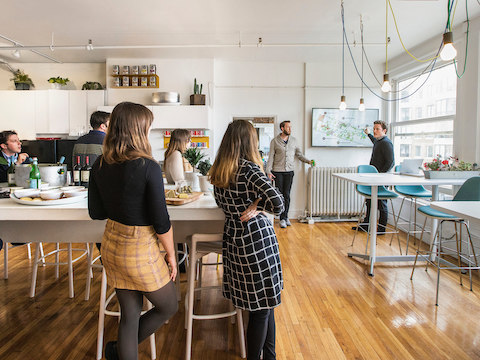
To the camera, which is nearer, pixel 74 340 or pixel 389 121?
pixel 74 340

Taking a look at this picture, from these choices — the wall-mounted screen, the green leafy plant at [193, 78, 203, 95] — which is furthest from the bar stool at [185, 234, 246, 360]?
the wall-mounted screen

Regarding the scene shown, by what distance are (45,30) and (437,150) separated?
17.7ft

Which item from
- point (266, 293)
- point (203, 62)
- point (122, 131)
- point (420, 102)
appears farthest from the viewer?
point (203, 62)

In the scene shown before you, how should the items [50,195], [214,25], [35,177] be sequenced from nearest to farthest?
[50,195], [35,177], [214,25]

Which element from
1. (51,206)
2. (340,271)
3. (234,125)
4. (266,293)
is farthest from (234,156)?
(340,271)

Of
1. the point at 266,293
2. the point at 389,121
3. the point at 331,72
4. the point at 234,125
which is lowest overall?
the point at 266,293

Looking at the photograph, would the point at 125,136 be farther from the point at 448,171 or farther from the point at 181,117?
the point at 181,117

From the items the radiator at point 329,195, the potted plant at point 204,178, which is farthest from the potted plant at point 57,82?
the potted plant at point 204,178

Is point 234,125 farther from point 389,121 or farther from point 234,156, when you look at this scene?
point 389,121

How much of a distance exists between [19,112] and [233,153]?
5.38 meters

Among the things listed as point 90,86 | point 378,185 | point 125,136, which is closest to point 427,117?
point 378,185

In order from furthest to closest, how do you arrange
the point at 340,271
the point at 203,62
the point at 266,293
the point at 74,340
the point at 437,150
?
the point at 203,62
the point at 437,150
the point at 340,271
the point at 74,340
the point at 266,293

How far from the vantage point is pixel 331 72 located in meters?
6.07

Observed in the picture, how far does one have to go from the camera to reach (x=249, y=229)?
1736mm
